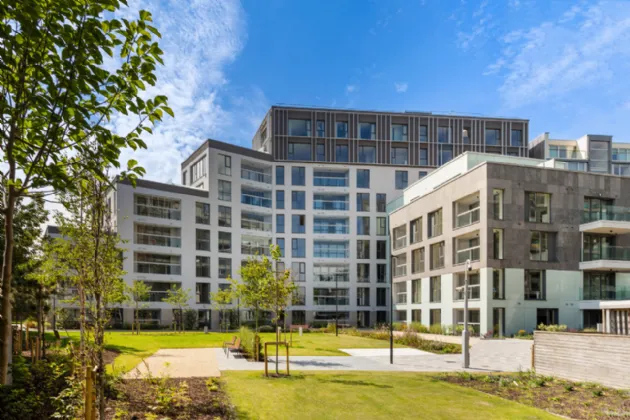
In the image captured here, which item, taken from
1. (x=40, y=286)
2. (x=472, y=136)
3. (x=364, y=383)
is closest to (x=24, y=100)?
(x=364, y=383)

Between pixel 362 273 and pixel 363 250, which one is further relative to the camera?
pixel 363 250

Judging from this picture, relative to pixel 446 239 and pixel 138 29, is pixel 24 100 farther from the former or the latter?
pixel 446 239

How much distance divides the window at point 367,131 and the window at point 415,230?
19901mm

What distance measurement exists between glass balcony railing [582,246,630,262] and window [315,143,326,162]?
118ft

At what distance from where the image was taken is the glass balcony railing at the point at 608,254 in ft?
115

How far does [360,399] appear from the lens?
42.0 ft

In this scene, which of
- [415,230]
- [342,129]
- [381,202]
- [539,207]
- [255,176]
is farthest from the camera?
[381,202]

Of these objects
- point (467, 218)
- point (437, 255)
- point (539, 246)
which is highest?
point (467, 218)

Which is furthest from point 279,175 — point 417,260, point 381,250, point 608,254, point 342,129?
point 608,254

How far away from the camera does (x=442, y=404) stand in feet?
40.6

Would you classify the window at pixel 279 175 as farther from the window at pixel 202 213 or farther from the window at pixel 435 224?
the window at pixel 435 224

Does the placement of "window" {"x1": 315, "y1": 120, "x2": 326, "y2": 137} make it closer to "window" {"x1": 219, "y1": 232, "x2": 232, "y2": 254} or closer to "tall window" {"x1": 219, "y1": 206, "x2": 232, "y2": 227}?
"tall window" {"x1": 219, "y1": 206, "x2": 232, "y2": 227}

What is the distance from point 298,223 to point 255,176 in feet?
27.9

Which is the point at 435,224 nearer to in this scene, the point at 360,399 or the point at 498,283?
the point at 498,283
